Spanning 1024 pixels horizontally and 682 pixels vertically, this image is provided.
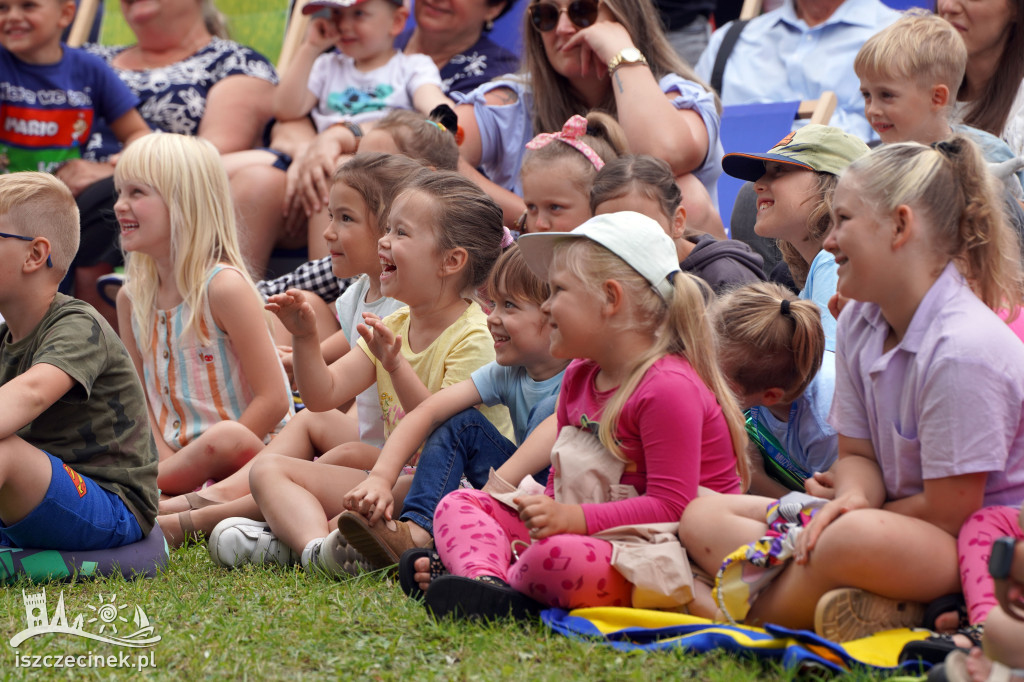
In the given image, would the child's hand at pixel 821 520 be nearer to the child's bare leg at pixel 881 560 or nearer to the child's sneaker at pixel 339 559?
the child's bare leg at pixel 881 560

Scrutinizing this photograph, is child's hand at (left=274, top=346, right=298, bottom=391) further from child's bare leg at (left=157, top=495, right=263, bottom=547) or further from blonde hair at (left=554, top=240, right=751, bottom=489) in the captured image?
blonde hair at (left=554, top=240, right=751, bottom=489)

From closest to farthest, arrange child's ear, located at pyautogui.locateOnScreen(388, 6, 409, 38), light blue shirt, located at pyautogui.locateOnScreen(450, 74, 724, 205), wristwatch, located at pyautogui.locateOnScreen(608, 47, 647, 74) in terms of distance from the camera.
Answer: wristwatch, located at pyautogui.locateOnScreen(608, 47, 647, 74), light blue shirt, located at pyautogui.locateOnScreen(450, 74, 724, 205), child's ear, located at pyautogui.locateOnScreen(388, 6, 409, 38)

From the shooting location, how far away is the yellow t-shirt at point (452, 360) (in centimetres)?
304

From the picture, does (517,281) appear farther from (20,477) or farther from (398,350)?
(20,477)

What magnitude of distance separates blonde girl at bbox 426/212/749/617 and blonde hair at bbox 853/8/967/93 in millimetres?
1262

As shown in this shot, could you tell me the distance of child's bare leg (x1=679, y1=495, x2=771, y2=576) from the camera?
2178 millimetres

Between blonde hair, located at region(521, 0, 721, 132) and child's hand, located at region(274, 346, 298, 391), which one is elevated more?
blonde hair, located at region(521, 0, 721, 132)

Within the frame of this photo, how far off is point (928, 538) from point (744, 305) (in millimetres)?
864

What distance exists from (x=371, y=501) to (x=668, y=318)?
Answer: 2.66ft

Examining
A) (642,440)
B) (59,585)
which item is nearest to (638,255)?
(642,440)

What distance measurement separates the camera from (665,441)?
228 centimetres

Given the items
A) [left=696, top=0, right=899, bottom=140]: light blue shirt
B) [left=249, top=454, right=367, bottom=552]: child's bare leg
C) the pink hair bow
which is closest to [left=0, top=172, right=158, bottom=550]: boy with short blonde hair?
[left=249, top=454, right=367, bottom=552]: child's bare leg

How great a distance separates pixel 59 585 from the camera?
267cm

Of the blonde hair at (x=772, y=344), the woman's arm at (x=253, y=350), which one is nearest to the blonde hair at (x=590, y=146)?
the blonde hair at (x=772, y=344)
